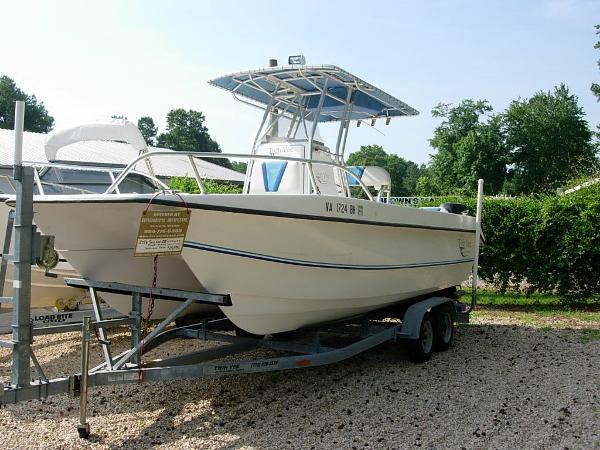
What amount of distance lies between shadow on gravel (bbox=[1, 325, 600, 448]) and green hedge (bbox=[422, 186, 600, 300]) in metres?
4.07

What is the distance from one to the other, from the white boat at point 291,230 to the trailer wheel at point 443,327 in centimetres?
34

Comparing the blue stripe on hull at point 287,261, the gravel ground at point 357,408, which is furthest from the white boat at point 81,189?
the gravel ground at point 357,408

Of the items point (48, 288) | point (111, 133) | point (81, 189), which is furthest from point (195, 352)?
point (48, 288)

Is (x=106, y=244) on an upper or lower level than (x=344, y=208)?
lower

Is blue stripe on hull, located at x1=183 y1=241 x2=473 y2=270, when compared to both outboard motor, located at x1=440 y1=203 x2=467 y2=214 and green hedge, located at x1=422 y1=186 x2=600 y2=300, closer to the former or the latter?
outboard motor, located at x1=440 y1=203 x2=467 y2=214

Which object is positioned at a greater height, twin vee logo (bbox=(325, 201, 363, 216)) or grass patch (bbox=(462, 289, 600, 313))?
twin vee logo (bbox=(325, 201, 363, 216))

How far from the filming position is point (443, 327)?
6.49 meters

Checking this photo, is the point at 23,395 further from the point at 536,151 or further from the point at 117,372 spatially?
the point at 536,151

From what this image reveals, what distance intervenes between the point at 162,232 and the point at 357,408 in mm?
2190

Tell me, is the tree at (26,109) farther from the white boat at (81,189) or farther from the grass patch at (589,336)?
the grass patch at (589,336)

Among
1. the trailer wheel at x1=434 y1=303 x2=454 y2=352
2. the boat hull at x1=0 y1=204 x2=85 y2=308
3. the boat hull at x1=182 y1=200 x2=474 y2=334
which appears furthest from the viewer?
the boat hull at x1=0 y1=204 x2=85 y2=308

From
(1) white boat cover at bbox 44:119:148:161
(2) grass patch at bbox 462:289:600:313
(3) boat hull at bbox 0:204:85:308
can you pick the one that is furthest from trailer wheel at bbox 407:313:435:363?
(2) grass patch at bbox 462:289:600:313

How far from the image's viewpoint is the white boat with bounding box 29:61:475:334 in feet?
13.4

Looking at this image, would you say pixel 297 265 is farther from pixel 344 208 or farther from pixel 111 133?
pixel 111 133
